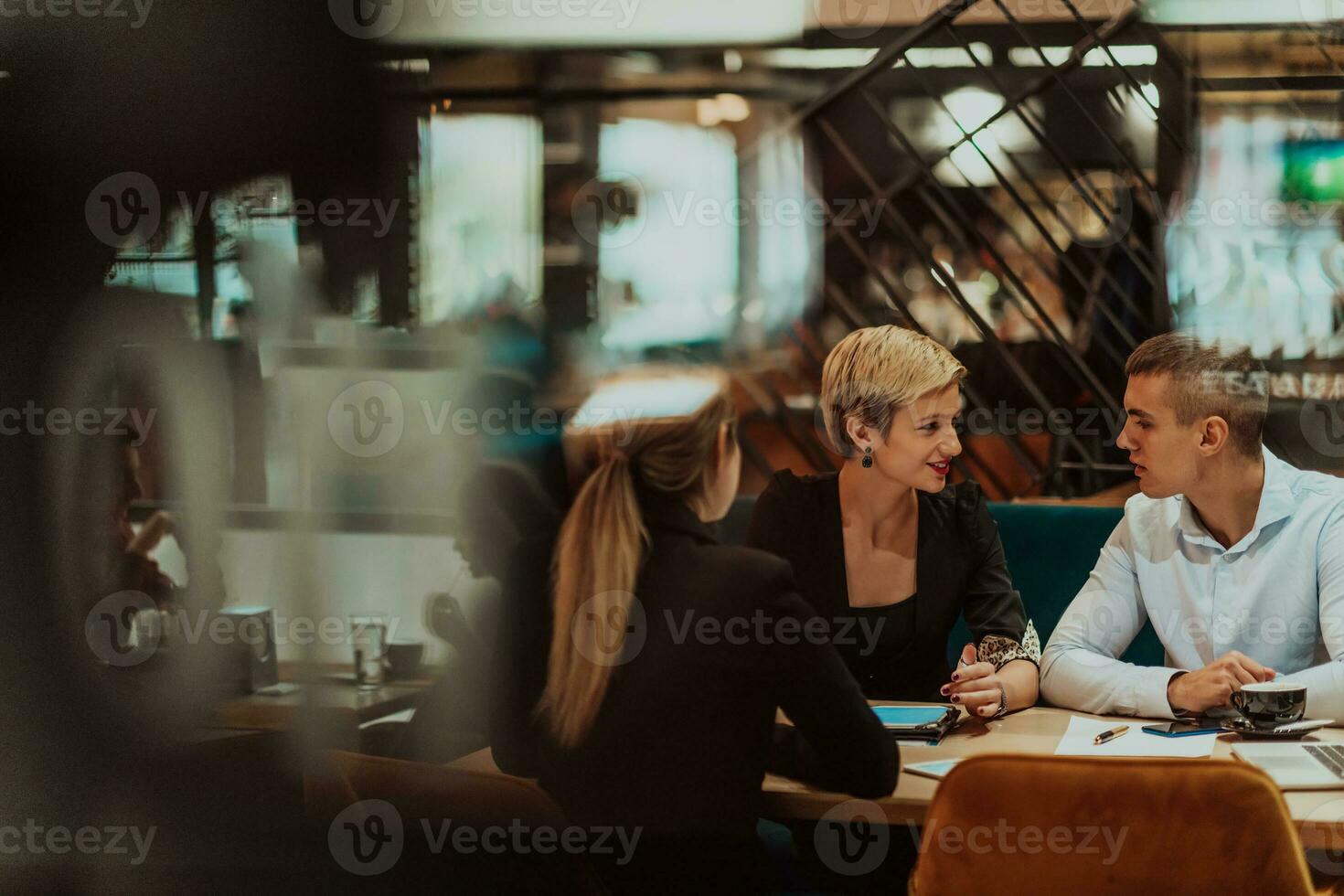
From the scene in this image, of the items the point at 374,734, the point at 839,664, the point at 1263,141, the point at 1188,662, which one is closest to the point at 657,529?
the point at 839,664

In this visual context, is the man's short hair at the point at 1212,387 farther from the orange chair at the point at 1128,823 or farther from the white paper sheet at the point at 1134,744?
the orange chair at the point at 1128,823

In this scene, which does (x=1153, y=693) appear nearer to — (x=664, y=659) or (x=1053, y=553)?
(x=1053, y=553)

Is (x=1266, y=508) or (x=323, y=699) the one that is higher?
(x=1266, y=508)

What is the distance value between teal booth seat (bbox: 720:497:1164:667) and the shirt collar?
0.14m

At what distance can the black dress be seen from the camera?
174 cm

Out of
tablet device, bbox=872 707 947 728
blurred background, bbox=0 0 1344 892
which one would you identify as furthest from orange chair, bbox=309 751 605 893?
tablet device, bbox=872 707 947 728

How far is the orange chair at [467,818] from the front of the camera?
5.48 ft

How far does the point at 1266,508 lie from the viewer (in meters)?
1.88

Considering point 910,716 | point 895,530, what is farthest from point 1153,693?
point 895,530

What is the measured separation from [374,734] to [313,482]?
0.50 m

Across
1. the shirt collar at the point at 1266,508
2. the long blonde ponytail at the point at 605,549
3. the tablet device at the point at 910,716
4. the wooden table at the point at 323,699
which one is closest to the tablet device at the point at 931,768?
the tablet device at the point at 910,716

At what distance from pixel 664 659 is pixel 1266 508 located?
102 centimetres

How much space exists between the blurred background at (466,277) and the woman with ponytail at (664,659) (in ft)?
0.48

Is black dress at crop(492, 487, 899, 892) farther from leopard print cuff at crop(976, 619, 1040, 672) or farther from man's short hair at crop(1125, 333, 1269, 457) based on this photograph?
man's short hair at crop(1125, 333, 1269, 457)
